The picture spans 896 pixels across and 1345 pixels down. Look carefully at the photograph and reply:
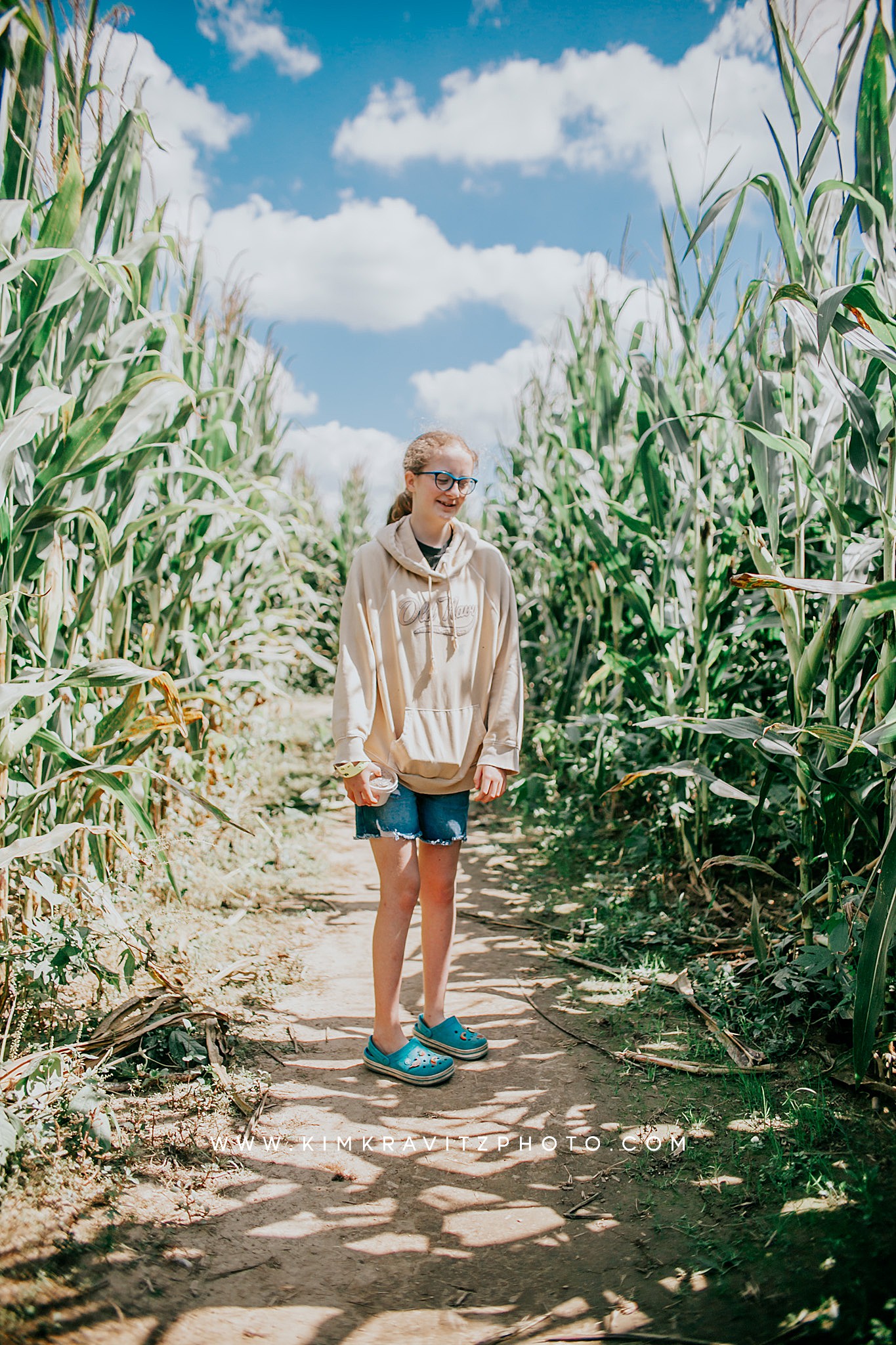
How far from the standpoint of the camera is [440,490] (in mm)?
1950

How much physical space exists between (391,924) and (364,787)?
1.20 ft

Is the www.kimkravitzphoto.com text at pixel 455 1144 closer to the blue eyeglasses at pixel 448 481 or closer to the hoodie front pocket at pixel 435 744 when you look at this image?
the hoodie front pocket at pixel 435 744

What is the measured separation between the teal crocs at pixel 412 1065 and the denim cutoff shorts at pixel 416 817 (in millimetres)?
507

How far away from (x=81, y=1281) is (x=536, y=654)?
13.8 ft

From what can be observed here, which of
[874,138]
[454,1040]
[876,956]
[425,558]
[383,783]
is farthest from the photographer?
[454,1040]

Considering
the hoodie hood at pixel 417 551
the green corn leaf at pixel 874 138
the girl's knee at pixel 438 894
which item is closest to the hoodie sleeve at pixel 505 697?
the hoodie hood at pixel 417 551

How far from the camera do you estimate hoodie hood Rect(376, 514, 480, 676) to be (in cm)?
197

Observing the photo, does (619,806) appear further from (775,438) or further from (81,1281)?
(81,1281)

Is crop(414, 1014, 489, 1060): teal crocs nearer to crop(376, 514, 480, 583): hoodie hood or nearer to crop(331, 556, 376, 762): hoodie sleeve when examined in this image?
crop(331, 556, 376, 762): hoodie sleeve

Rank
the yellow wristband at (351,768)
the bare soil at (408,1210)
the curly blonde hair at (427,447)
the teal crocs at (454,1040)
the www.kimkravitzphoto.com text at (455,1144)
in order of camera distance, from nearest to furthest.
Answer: the bare soil at (408,1210)
the www.kimkravitzphoto.com text at (455,1144)
the yellow wristband at (351,768)
the curly blonde hair at (427,447)
the teal crocs at (454,1040)

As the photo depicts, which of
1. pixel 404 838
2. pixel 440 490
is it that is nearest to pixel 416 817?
pixel 404 838

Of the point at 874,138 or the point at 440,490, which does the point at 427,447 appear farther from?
the point at 874,138

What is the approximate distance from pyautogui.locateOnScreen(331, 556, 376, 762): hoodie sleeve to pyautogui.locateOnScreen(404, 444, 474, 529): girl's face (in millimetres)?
193

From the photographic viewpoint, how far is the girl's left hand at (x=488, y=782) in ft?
6.33
